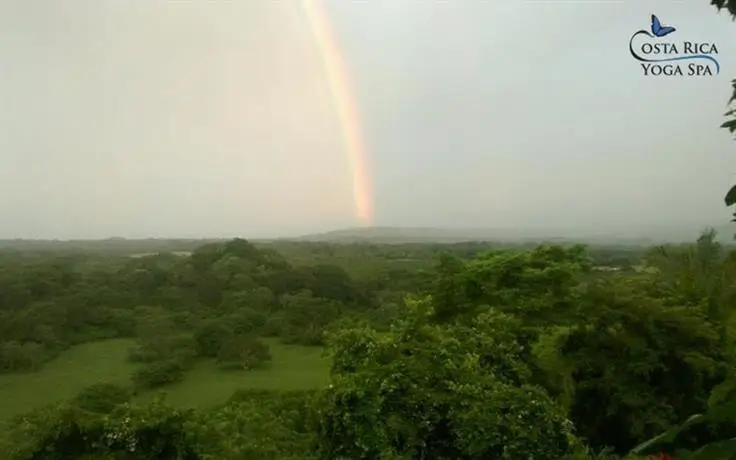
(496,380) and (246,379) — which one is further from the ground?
(496,380)

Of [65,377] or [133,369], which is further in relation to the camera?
[133,369]

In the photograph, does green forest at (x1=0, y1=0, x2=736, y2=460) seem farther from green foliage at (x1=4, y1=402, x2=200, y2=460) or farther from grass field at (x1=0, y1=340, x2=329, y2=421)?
grass field at (x1=0, y1=340, x2=329, y2=421)

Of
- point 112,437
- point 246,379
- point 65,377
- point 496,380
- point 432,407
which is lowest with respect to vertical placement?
point 246,379

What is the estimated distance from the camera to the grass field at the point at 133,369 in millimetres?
21141

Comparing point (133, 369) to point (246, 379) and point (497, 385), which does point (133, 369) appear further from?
point (497, 385)

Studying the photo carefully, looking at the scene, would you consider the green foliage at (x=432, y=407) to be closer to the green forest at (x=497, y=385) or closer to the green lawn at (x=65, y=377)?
the green forest at (x=497, y=385)

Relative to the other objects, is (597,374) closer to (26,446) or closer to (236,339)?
(26,446)

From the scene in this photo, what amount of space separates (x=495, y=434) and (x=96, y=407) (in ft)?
41.4

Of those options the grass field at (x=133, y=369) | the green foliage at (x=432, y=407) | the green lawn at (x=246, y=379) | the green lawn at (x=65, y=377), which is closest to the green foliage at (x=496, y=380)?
the green foliage at (x=432, y=407)

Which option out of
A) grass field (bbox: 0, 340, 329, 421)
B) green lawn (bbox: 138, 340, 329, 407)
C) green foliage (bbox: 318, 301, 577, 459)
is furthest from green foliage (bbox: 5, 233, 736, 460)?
grass field (bbox: 0, 340, 329, 421)

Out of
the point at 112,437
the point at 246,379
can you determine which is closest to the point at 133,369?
the point at 246,379

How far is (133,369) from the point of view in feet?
82.7

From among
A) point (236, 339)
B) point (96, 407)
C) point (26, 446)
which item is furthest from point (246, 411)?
point (236, 339)

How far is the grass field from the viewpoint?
2114 centimetres
